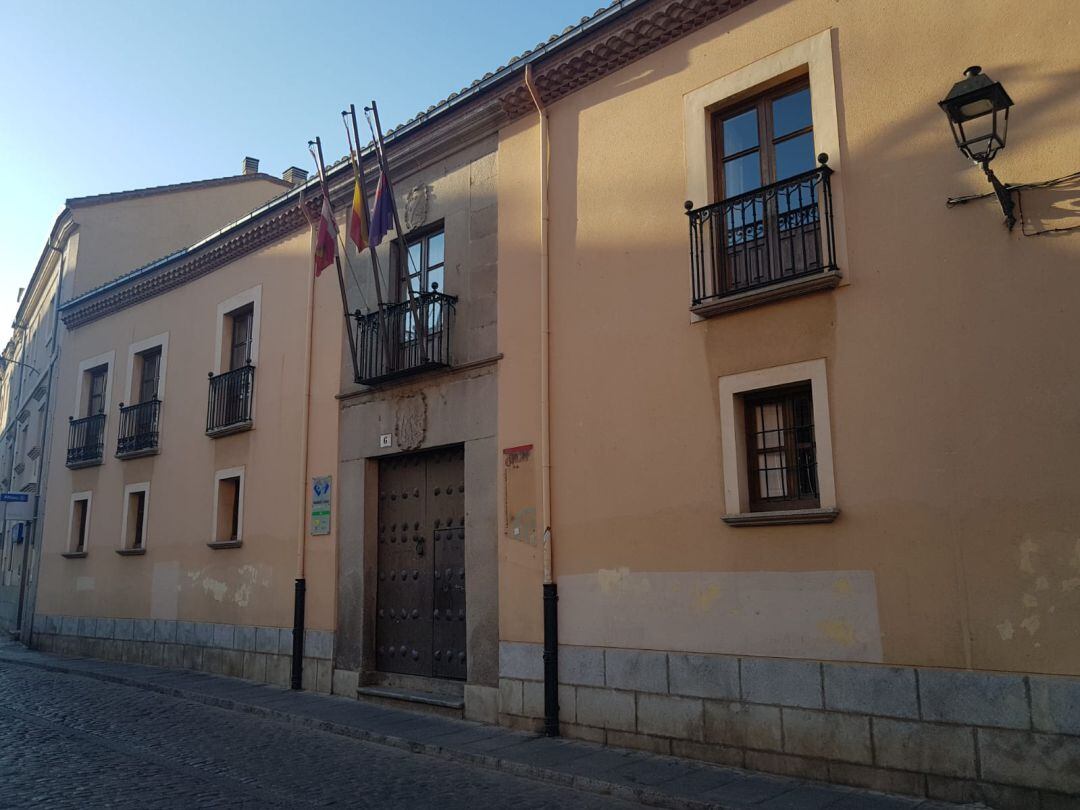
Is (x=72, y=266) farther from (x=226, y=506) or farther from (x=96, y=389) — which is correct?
(x=226, y=506)

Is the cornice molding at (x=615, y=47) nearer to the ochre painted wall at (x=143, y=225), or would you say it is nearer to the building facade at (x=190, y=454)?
the building facade at (x=190, y=454)

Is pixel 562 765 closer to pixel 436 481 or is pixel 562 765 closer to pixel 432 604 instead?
pixel 432 604

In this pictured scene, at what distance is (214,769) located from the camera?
7699mm

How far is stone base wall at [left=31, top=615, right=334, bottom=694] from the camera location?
39.8 feet

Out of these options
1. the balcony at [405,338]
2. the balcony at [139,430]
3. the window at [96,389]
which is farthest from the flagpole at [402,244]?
the window at [96,389]

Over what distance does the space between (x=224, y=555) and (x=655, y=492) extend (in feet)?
27.5

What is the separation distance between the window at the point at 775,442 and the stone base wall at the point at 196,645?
6.46 meters

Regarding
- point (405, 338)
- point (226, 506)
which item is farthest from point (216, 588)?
point (405, 338)

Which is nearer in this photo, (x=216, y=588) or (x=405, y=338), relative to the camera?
(x=405, y=338)

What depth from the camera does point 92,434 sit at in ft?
60.1

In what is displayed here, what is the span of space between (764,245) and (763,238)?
2.6 inches

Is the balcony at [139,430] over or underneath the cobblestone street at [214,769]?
over

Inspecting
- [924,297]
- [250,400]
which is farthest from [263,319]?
[924,297]

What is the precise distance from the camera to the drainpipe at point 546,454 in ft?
29.2
